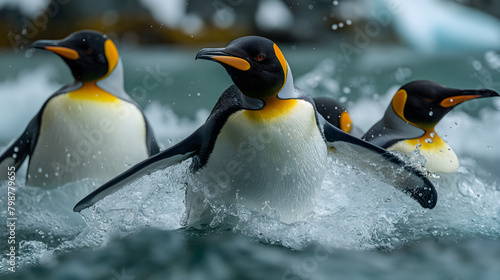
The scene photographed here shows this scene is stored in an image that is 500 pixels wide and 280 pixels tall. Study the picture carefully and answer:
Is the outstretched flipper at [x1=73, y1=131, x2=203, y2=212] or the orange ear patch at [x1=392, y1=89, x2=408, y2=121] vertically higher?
the outstretched flipper at [x1=73, y1=131, x2=203, y2=212]

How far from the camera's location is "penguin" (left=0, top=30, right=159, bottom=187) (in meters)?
2.29

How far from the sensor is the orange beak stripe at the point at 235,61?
1348mm

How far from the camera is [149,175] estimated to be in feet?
5.63

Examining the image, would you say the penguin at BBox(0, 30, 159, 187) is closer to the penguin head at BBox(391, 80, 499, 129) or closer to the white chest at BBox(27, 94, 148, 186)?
the white chest at BBox(27, 94, 148, 186)

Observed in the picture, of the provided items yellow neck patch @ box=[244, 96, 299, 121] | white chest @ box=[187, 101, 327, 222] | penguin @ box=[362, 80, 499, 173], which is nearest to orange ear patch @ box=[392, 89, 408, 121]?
penguin @ box=[362, 80, 499, 173]

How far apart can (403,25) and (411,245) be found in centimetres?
1285

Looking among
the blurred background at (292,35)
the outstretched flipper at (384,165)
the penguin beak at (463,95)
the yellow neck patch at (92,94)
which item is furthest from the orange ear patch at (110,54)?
the blurred background at (292,35)

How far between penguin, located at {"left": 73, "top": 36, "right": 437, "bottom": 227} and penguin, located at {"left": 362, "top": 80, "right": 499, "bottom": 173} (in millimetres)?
672

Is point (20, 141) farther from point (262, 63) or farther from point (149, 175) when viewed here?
point (262, 63)

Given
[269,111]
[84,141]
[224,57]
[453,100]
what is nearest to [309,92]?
[453,100]

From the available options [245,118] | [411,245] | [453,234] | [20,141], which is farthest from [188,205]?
[20,141]

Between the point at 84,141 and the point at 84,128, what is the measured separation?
6cm

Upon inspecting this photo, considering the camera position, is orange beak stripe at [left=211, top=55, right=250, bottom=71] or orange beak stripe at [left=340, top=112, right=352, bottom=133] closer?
orange beak stripe at [left=211, top=55, right=250, bottom=71]

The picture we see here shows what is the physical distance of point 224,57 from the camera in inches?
53.5
